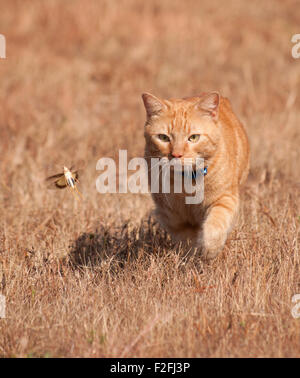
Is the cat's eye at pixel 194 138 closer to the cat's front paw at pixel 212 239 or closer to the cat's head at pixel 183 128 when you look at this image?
the cat's head at pixel 183 128

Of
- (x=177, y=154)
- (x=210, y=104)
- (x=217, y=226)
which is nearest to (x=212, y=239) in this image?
(x=217, y=226)

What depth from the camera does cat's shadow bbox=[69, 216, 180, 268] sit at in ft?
13.2

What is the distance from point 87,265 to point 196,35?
733 cm

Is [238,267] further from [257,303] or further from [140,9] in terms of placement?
[140,9]

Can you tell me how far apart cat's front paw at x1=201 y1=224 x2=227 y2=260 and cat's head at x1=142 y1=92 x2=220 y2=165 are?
0.50 meters

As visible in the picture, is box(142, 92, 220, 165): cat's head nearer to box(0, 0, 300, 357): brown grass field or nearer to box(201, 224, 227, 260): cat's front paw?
Answer: box(201, 224, 227, 260): cat's front paw

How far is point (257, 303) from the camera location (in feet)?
10.2

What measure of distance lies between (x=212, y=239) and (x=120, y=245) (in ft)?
3.59

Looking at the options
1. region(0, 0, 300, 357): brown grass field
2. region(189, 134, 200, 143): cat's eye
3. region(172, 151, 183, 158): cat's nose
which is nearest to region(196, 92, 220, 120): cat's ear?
region(189, 134, 200, 143): cat's eye

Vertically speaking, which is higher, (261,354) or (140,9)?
(140,9)

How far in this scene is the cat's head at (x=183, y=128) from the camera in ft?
11.5

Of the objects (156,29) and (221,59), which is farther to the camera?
(156,29)

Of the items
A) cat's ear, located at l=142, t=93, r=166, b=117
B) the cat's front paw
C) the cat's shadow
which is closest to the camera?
the cat's front paw

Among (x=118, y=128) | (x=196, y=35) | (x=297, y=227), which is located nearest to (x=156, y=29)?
(x=196, y=35)
